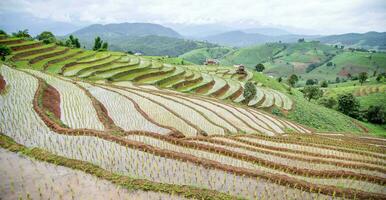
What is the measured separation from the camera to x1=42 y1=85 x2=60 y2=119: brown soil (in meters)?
16.6

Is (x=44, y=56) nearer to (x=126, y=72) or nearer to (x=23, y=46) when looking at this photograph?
(x=23, y=46)

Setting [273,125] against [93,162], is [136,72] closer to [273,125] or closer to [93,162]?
[273,125]

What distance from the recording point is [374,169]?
12.8 m

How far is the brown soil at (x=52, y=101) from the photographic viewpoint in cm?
1662

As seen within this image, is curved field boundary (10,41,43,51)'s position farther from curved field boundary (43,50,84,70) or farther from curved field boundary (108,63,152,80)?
curved field boundary (108,63,152,80)

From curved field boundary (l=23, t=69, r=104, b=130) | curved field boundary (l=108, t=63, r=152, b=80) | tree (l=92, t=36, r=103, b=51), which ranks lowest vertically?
curved field boundary (l=23, t=69, r=104, b=130)

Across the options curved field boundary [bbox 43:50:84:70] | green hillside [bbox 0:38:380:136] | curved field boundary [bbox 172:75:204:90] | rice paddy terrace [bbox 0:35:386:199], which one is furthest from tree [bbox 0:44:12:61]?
curved field boundary [bbox 172:75:204:90]

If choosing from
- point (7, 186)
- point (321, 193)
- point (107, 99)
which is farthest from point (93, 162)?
point (107, 99)

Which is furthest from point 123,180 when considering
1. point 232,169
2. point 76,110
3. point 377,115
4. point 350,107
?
point 350,107

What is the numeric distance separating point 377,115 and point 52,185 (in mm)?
63848

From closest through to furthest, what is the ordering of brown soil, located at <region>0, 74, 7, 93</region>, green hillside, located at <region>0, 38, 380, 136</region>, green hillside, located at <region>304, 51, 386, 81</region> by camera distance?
brown soil, located at <region>0, 74, 7, 93</region>
green hillside, located at <region>0, 38, 380, 136</region>
green hillside, located at <region>304, 51, 386, 81</region>

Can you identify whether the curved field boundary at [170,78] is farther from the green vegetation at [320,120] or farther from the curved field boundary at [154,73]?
the green vegetation at [320,120]

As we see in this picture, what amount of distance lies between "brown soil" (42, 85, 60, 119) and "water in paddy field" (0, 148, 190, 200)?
308 inches

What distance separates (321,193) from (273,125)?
19.6m
